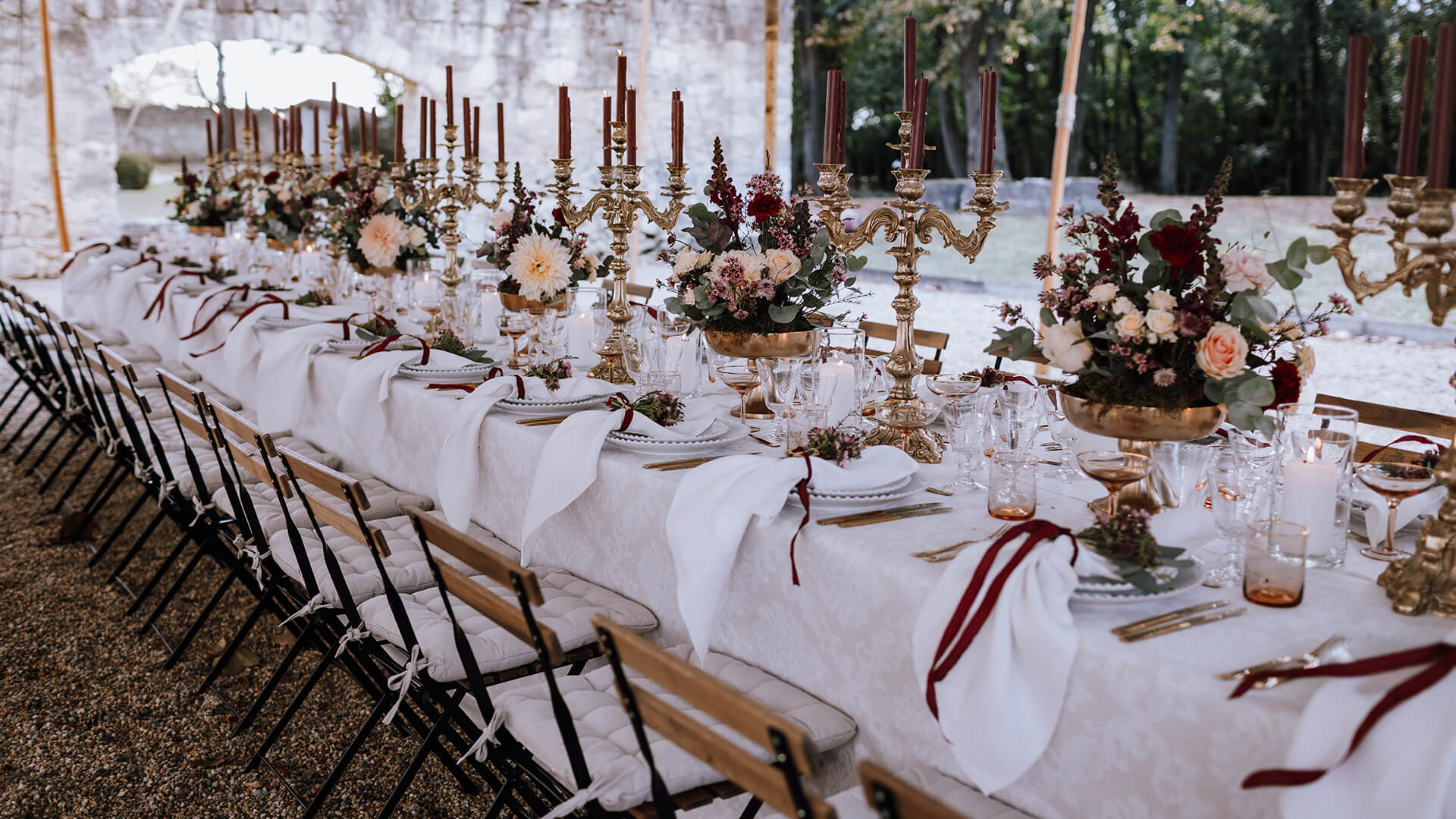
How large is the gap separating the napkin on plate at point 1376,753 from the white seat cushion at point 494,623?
4.01 ft

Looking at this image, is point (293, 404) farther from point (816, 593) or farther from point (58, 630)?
point (816, 593)

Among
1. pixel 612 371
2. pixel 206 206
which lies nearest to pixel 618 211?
pixel 612 371

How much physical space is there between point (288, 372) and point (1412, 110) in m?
3.13

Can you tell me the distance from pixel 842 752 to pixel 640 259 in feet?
39.1

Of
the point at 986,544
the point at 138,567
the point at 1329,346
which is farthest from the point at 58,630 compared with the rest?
the point at 1329,346

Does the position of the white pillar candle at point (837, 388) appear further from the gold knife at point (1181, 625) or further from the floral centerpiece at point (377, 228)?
the floral centerpiece at point (377, 228)

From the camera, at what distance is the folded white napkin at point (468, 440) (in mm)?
2562

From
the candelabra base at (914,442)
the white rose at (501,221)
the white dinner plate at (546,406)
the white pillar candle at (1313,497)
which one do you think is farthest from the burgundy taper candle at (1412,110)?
the white rose at (501,221)

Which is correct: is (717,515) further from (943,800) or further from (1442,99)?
(1442,99)

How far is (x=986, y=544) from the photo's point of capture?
4.83ft

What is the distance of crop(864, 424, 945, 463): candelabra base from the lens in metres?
2.21

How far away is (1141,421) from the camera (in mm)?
1679

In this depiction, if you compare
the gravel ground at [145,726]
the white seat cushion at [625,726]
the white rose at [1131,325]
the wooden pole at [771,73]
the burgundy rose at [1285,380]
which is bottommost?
the gravel ground at [145,726]

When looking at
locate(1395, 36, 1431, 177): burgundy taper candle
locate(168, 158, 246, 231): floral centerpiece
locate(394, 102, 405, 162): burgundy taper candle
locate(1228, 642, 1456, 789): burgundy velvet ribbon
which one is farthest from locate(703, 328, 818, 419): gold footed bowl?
locate(168, 158, 246, 231): floral centerpiece
